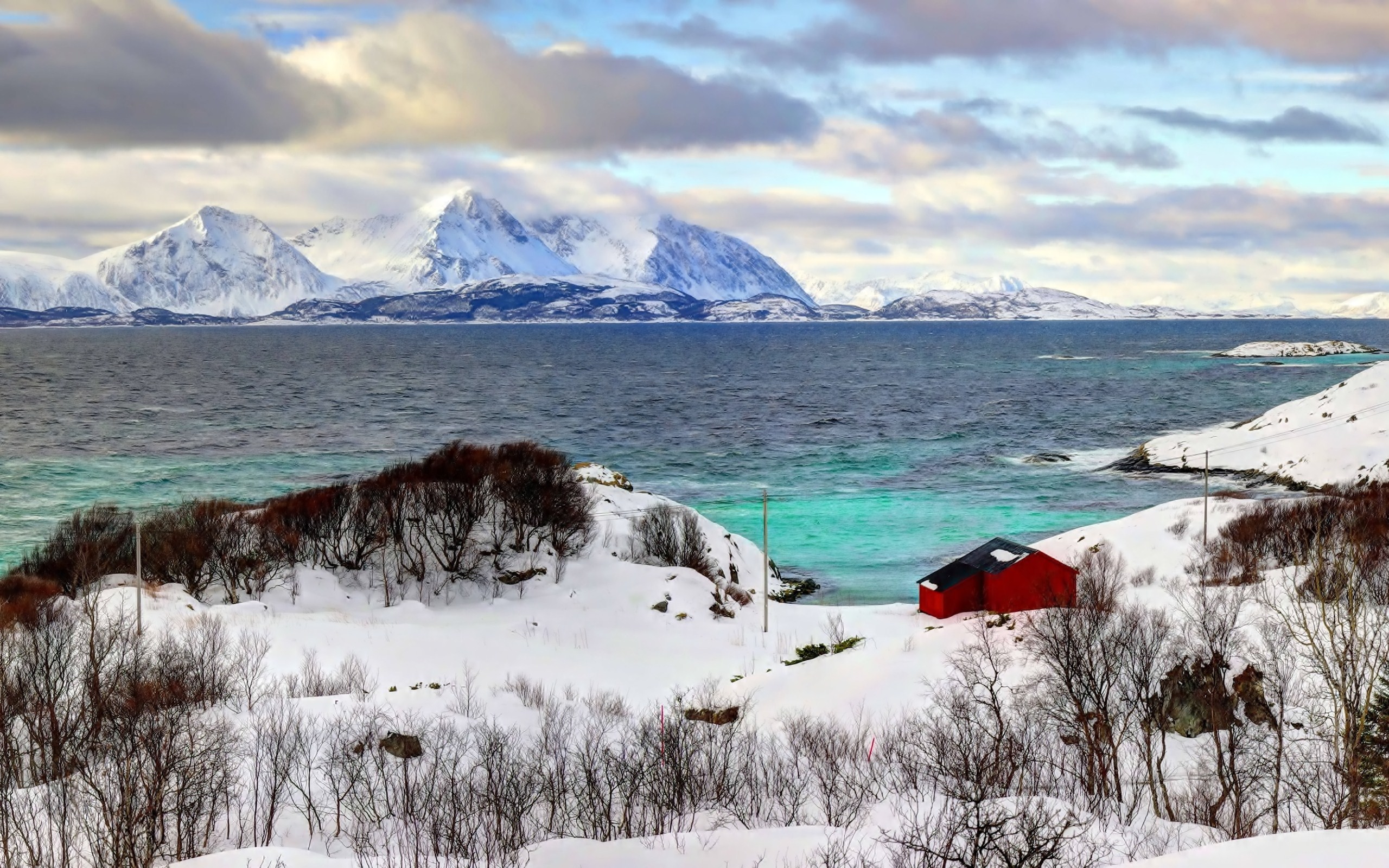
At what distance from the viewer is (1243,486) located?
228 feet

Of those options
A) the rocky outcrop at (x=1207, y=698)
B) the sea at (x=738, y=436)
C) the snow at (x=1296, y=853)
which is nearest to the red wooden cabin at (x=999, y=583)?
the sea at (x=738, y=436)

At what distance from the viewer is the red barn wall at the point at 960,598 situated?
138ft

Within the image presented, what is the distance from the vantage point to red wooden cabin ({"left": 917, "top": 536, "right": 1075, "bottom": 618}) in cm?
4103

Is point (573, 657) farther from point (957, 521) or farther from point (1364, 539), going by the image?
point (957, 521)

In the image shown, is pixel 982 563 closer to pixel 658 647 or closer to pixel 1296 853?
pixel 658 647

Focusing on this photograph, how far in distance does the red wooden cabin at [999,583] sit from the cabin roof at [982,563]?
0.02 m

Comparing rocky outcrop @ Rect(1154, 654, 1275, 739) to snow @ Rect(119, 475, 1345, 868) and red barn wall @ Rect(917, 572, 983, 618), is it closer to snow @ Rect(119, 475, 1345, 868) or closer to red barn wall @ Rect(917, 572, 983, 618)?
snow @ Rect(119, 475, 1345, 868)

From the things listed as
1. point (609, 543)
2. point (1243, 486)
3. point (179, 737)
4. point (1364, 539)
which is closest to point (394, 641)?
point (179, 737)

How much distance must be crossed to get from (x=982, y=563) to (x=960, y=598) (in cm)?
176

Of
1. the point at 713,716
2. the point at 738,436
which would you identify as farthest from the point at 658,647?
the point at 738,436

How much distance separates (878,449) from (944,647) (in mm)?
59970

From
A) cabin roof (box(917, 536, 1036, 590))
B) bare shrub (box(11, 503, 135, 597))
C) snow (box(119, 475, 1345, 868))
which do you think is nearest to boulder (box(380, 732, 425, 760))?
snow (box(119, 475, 1345, 868))

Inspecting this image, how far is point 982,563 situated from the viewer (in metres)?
42.6

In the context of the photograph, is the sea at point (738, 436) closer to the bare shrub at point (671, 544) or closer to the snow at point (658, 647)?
the bare shrub at point (671, 544)
